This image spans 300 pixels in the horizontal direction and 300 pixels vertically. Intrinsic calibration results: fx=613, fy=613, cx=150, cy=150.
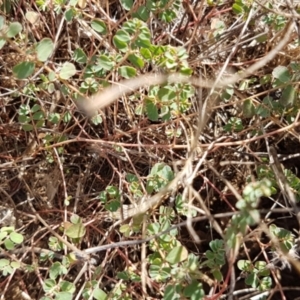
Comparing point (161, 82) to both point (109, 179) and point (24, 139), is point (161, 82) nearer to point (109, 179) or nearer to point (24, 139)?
point (109, 179)

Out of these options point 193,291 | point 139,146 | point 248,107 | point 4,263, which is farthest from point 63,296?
point 248,107

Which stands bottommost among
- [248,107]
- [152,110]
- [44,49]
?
[248,107]

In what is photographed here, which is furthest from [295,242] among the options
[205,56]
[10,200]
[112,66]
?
[10,200]

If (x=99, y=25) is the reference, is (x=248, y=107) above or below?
below

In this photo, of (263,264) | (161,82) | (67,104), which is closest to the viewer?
(161,82)

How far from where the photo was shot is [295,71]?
1461 millimetres

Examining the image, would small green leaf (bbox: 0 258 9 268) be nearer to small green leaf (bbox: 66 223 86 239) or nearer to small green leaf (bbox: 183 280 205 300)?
small green leaf (bbox: 66 223 86 239)

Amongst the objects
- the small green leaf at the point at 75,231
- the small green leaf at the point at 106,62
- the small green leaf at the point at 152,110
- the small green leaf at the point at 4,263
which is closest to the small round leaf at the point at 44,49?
the small green leaf at the point at 106,62

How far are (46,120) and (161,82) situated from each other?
1.53 ft

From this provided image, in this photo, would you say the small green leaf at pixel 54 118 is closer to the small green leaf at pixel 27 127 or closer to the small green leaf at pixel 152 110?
the small green leaf at pixel 27 127

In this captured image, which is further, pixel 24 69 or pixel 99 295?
pixel 99 295

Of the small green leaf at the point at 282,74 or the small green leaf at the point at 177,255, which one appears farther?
the small green leaf at the point at 282,74

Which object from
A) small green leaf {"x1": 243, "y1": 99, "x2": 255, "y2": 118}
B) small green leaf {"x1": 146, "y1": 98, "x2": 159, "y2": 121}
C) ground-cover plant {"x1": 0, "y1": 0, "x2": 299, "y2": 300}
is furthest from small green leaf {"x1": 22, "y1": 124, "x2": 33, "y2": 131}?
small green leaf {"x1": 243, "y1": 99, "x2": 255, "y2": 118}

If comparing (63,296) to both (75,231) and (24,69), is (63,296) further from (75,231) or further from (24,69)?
(24,69)
